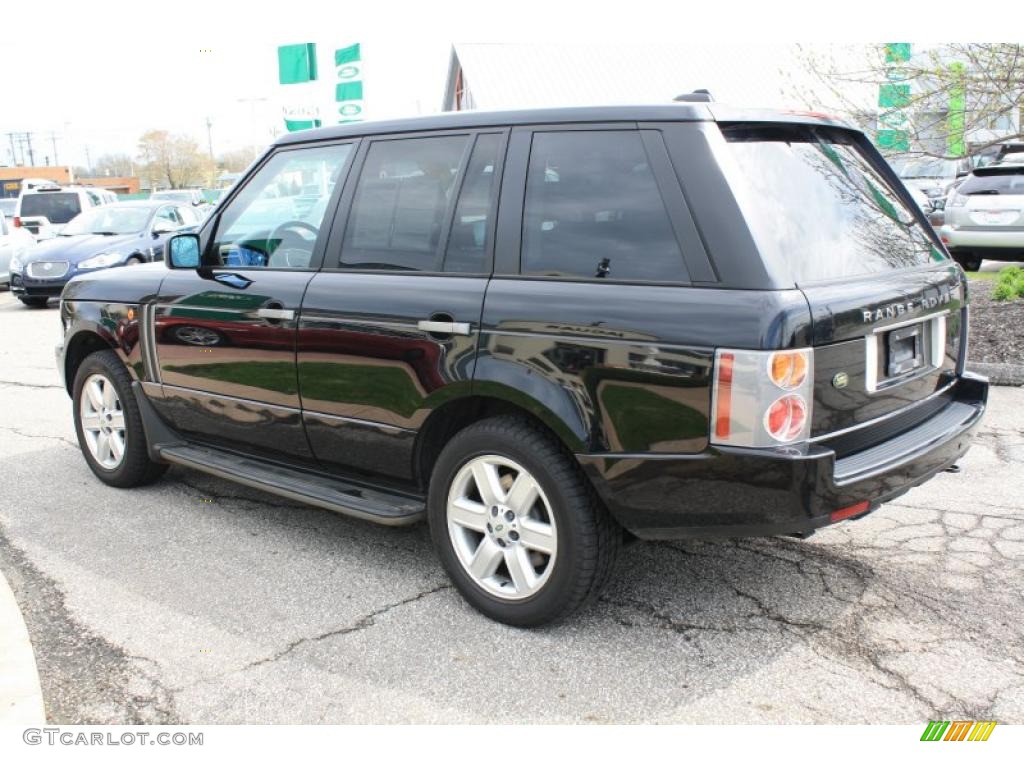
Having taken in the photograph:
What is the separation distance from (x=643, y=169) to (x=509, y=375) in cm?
86

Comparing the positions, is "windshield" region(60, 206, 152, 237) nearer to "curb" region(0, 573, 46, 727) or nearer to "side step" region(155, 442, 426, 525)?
"side step" region(155, 442, 426, 525)

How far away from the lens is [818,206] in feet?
11.0

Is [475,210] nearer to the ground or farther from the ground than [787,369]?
farther from the ground

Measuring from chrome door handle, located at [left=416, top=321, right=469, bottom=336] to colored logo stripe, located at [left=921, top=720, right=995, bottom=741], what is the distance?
2.01 metres

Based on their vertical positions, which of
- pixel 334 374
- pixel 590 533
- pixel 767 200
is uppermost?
pixel 767 200

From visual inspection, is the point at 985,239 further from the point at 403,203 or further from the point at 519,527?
the point at 519,527

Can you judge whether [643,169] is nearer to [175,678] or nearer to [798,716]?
[798,716]

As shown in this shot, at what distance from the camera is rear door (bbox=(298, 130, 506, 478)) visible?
365 cm

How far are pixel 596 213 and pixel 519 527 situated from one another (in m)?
1.17

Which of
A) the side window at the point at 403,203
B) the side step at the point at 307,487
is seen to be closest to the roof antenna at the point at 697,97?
the side window at the point at 403,203

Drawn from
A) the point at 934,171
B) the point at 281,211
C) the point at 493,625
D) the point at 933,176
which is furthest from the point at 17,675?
the point at 934,171

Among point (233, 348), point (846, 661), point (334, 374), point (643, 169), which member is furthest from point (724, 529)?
point (233, 348)

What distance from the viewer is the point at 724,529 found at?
3133mm

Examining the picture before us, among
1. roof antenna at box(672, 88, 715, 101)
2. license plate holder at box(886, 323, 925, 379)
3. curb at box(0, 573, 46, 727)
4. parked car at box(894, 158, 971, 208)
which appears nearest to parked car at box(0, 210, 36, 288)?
curb at box(0, 573, 46, 727)
